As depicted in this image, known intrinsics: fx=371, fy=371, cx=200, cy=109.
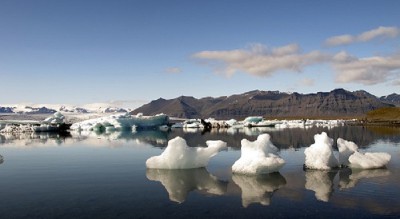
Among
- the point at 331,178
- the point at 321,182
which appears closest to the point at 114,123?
the point at 331,178

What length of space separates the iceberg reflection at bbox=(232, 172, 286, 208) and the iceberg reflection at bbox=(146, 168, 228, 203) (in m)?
1.08

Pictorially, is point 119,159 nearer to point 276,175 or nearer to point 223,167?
point 223,167

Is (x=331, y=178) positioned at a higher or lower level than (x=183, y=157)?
lower

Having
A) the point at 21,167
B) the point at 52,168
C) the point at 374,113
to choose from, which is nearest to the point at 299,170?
the point at 52,168

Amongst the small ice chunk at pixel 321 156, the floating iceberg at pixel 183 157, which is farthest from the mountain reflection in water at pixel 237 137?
the floating iceberg at pixel 183 157

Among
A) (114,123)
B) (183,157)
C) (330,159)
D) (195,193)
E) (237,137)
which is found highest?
(114,123)

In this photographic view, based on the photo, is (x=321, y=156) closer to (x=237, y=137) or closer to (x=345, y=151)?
(x=345, y=151)

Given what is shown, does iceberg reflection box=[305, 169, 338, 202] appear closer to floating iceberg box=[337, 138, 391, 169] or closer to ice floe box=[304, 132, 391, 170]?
ice floe box=[304, 132, 391, 170]

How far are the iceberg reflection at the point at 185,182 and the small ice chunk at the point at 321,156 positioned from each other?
6953mm

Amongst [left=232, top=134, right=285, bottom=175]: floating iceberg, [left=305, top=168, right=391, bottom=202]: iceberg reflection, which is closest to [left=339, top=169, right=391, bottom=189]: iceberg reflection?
[left=305, top=168, right=391, bottom=202]: iceberg reflection

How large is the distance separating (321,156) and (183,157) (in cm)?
906

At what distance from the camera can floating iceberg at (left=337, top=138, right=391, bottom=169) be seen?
24062mm

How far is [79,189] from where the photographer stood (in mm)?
19266

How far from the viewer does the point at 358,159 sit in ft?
79.3
